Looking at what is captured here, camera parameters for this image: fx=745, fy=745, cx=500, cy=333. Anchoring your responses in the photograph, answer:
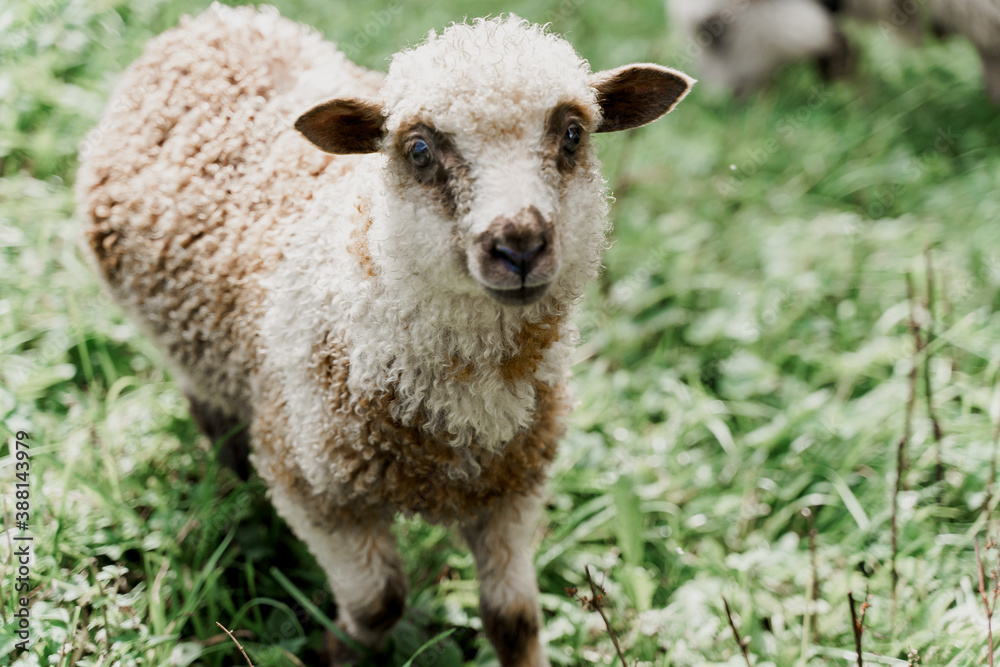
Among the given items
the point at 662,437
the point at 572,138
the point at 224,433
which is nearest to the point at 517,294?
the point at 572,138

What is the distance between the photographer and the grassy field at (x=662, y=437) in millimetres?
2432

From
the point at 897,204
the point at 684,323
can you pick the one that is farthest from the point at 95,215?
the point at 897,204

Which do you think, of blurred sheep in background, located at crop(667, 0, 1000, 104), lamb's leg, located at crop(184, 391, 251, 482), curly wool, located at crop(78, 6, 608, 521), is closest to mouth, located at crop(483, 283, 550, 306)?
curly wool, located at crop(78, 6, 608, 521)

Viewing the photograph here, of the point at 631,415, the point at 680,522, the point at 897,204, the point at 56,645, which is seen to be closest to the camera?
the point at 56,645

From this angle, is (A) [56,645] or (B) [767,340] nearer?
(A) [56,645]

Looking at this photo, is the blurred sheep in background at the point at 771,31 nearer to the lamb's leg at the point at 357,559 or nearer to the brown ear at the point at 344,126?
the brown ear at the point at 344,126

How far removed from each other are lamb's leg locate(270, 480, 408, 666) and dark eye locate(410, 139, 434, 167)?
104cm

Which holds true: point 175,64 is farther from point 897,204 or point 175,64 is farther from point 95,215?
point 897,204

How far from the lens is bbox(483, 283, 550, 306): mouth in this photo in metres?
1.62

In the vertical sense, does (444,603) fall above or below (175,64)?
below

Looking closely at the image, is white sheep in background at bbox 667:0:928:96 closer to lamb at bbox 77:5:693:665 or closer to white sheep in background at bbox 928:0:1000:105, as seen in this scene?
white sheep in background at bbox 928:0:1000:105

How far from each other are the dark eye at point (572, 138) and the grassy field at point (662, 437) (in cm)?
136

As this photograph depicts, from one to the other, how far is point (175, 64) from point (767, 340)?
9.37 ft

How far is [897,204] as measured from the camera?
15.4 feet
